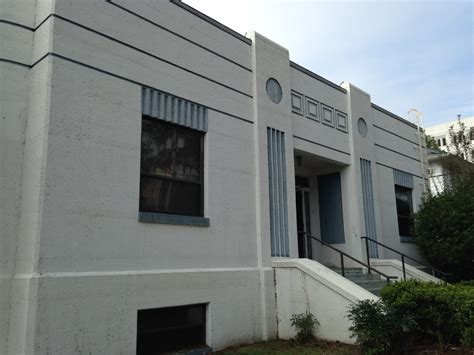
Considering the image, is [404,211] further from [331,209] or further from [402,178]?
[331,209]

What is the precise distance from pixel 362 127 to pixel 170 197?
818cm

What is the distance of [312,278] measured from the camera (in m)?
8.88

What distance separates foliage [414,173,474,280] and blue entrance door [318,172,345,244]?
10.3 feet

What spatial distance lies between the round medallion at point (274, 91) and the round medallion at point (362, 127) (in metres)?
4.09

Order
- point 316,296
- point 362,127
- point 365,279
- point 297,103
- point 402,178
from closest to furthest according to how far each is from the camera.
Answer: point 316,296 < point 365,279 < point 297,103 < point 362,127 < point 402,178

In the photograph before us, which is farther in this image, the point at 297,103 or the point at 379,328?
the point at 297,103

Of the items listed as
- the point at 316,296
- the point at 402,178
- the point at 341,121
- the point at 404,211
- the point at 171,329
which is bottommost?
the point at 171,329

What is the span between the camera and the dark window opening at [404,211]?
50.8ft

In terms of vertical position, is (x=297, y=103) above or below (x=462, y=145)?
below

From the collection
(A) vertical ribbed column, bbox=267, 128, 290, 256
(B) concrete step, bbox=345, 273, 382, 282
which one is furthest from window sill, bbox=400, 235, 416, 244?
(A) vertical ribbed column, bbox=267, 128, 290, 256

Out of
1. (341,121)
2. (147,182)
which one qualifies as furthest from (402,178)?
(147,182)

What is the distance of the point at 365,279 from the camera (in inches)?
448

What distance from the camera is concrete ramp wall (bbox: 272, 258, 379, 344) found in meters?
8.26

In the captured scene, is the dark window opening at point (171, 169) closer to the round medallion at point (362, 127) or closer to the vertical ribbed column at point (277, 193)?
the vertical ribbed column at point (277, 193)
